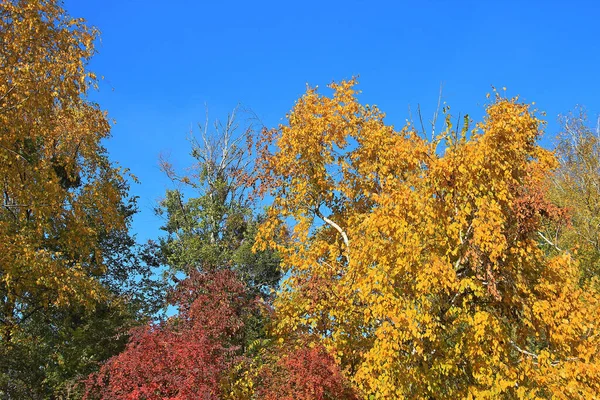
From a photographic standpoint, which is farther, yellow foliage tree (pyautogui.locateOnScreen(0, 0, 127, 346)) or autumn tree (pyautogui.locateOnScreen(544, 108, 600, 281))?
autumn tree (pyautogui.locateOnScreen(544, 108, 600, 281))

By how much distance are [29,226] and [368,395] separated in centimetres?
743

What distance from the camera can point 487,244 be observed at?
24.2 feet

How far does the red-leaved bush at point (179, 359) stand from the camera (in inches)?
310

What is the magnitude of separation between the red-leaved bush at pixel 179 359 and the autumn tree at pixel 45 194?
5.07 feet

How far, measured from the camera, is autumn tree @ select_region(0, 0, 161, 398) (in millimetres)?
8648

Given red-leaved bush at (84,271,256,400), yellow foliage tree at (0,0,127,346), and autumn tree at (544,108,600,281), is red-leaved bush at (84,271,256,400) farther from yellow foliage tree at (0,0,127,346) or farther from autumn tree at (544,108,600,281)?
autumn tree at (544,108,600,281)

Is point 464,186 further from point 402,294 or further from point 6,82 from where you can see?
point 6,82

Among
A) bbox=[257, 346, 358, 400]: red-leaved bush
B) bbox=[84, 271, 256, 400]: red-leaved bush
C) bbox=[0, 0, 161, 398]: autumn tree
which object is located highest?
bbox=[0, 0, 161, 398]: autumn tree

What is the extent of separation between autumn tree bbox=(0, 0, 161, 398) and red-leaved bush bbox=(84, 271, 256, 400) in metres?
1.55

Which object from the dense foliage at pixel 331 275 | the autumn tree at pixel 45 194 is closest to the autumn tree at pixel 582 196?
the dense foliage at pixel 331 275

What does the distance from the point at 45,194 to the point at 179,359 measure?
406 centimetres

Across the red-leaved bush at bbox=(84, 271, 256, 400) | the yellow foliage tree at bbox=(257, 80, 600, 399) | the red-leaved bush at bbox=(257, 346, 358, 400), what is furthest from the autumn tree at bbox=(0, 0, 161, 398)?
the yellow foliage tree at bbox=(257, 80, 600, 399)

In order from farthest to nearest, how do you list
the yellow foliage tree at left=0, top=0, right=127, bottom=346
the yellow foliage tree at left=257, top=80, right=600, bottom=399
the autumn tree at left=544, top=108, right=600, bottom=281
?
the autumn tree at left=544, top=108, right=600, bottom=281, the yellow foliage tree at left=0, top=0, right=127, bottom=346, the yellow foliage tree at left=257, top=80, right=600, bottom=399

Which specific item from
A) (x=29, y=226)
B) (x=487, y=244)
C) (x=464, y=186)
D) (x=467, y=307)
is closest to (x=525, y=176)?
(x=464, y=186)
